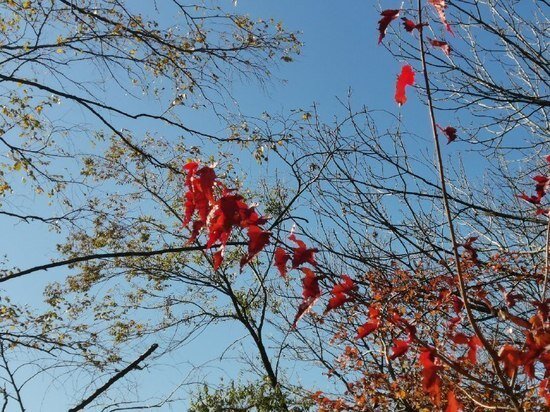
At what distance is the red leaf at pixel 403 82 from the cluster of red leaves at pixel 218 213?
0.71m

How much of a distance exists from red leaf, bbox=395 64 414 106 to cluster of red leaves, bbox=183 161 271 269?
0.71m

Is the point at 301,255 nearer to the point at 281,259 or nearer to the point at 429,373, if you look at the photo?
the point at 281,259

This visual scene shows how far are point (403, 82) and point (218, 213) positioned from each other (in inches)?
34.1

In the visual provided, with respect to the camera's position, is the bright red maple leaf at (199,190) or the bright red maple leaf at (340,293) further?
the bright red maple leaf at (340,293)

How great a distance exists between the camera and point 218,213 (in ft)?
7.16

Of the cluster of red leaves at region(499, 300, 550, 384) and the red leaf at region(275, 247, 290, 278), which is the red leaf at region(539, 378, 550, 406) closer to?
the cluster of red leaves at region(499, 300, 550, 384)

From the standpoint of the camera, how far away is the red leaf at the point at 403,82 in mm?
2119

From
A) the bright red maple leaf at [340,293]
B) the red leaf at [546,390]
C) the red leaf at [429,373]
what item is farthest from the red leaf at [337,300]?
the red leaf at [546,390]

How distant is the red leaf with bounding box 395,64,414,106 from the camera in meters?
2.12

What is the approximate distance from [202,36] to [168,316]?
6768mm

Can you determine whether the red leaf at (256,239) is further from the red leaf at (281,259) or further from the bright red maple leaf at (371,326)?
the bright red maple leaf at (371,326)

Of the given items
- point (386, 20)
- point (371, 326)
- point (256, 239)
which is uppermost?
point (386, 20)

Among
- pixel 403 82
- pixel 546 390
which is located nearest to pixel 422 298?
pixel 546 390

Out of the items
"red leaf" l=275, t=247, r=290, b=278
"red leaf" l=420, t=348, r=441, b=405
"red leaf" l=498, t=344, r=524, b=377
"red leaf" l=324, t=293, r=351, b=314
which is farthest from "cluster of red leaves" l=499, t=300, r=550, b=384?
"red leaf" l=275, t=247, r=290, b=278
